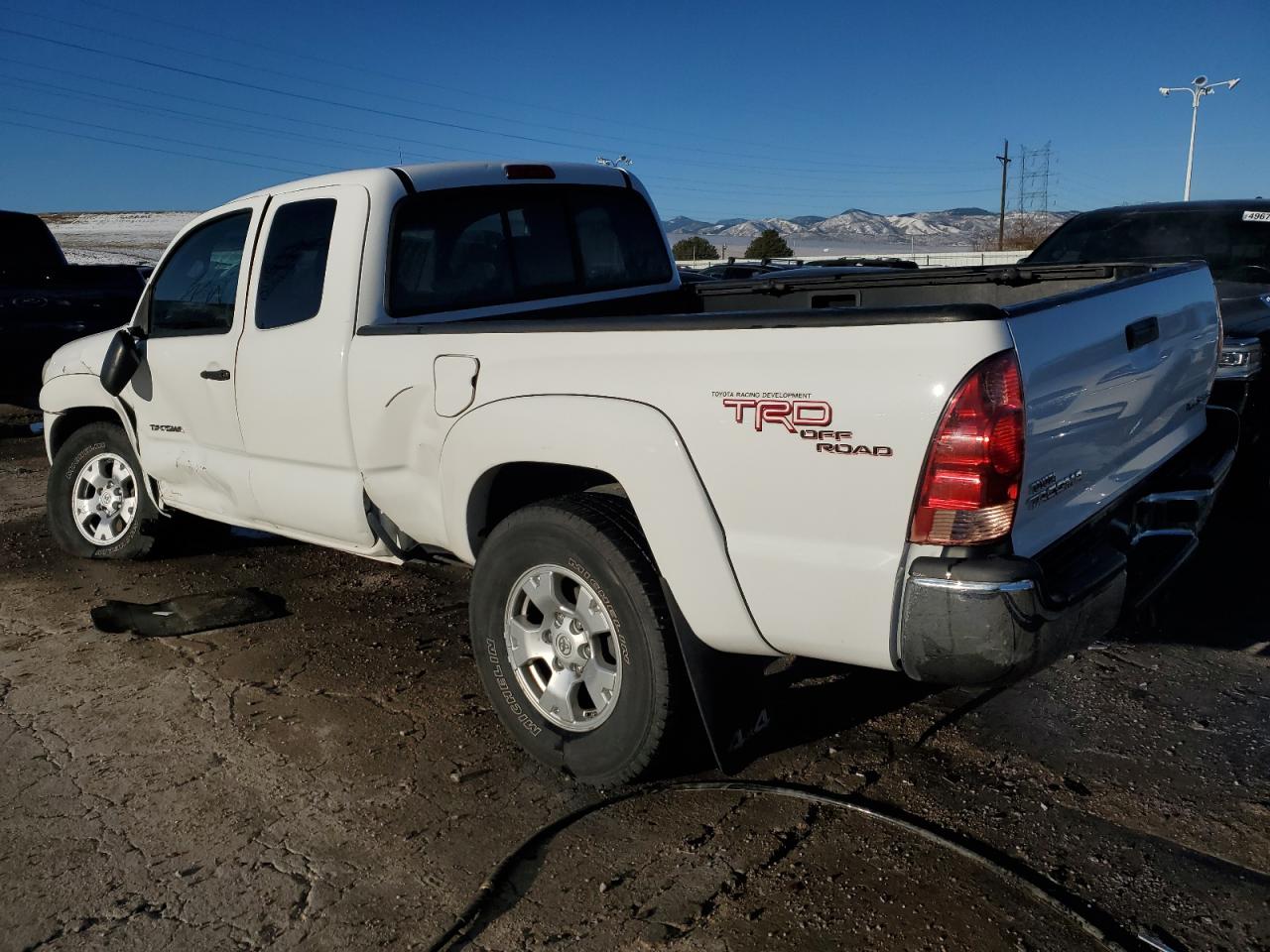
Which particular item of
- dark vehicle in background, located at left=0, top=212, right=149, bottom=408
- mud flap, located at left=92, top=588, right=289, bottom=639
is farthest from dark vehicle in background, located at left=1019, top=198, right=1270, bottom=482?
dark vehicle in background, located at left=0, top=212, right=149, bottom=408

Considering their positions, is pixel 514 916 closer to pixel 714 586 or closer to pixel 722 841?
pixel 722 841

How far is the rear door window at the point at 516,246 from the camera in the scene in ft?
14.1

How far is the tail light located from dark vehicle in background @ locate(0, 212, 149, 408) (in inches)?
369

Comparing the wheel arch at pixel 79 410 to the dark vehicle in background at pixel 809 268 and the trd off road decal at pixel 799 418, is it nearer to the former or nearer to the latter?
the dark vehicle in background at pixel 809 268

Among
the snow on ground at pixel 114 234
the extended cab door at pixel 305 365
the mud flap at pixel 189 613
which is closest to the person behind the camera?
the extended cab door at pixel 305 365

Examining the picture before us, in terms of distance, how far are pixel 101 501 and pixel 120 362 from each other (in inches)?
48.6

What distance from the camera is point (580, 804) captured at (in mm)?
3342

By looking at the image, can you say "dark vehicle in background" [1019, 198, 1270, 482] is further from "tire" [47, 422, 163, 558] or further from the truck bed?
"tire" [47, 422, 163, 558]

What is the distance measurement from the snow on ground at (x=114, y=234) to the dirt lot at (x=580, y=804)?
1298 inches

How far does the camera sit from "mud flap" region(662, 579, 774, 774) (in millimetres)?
3098

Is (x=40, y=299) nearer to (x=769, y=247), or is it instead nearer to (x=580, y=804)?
(x=580, y=804)

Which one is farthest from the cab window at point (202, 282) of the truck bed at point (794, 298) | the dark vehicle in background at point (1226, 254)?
the dark vehicle in background at point (1226, 254)

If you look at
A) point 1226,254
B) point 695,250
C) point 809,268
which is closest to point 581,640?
point 1226,254

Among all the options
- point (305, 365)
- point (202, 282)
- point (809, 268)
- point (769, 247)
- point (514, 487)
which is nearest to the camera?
point (514, 487)
